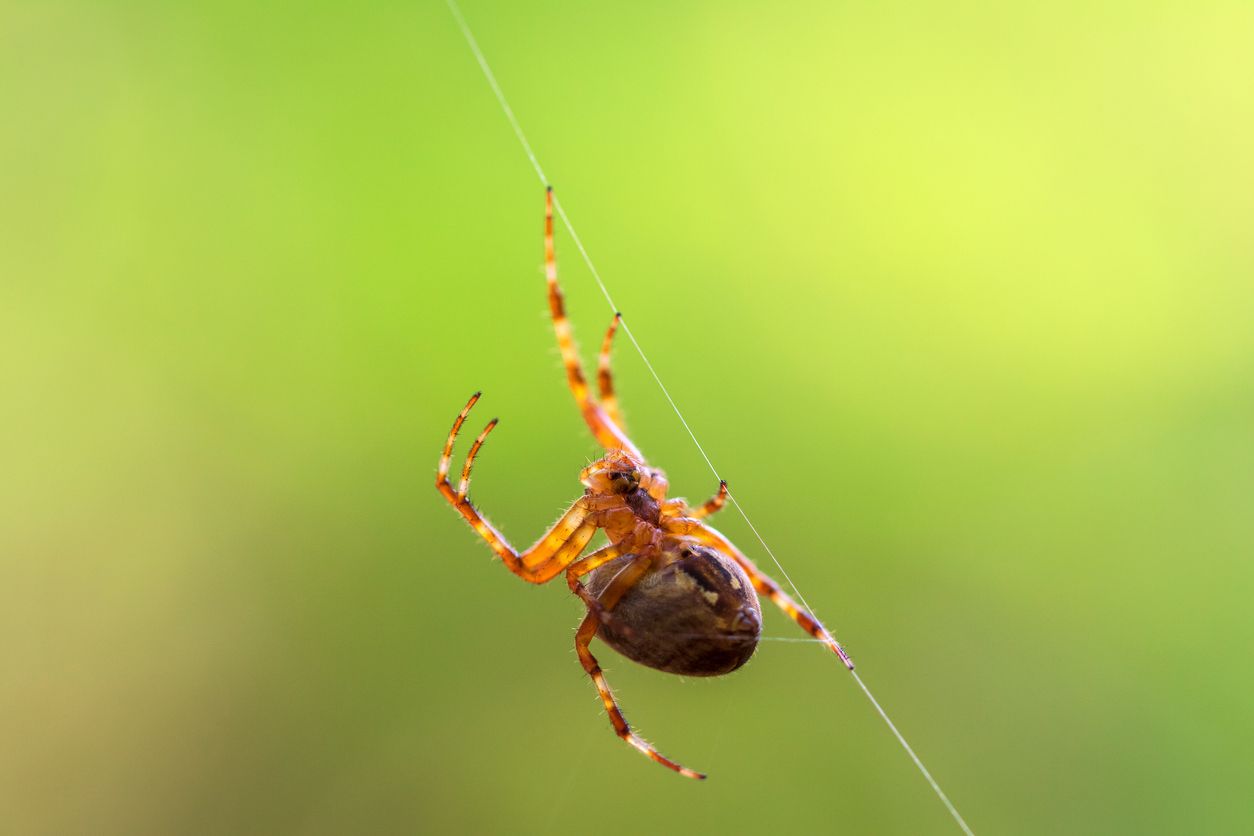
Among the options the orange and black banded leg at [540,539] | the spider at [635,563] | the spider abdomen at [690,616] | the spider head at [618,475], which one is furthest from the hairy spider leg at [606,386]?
the spider abdomen at [690,616]

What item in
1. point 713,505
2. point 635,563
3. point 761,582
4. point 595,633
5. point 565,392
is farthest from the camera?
point 565,392

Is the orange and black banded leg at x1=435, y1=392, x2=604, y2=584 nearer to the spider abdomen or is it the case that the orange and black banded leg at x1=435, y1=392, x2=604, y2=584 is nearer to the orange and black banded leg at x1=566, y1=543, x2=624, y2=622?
the orange and black banded leg at x1=566, y1=543, x2=624, y2=622

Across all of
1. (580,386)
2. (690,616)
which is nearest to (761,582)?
(690,616)

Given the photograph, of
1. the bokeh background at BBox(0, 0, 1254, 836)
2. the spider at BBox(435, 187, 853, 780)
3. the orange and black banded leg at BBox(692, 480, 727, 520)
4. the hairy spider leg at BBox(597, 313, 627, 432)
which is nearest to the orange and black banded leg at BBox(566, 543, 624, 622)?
the spider at BBox(435, 187, 853, 780)

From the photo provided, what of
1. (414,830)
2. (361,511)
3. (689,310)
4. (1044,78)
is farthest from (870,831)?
(1044,78)

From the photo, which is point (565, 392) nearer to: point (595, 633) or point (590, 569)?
point (590, 569)

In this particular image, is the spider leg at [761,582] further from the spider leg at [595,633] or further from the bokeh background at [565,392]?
the bokeh background at [565,392]
